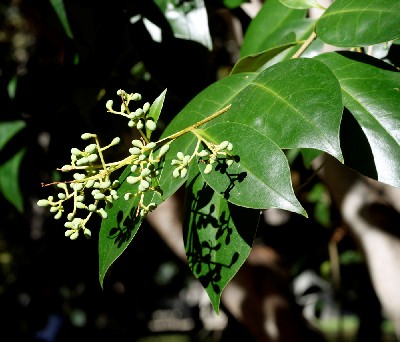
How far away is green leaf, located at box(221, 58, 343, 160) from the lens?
1.97ft

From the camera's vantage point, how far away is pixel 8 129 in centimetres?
167

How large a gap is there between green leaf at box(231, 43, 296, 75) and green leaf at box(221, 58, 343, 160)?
0.51ft

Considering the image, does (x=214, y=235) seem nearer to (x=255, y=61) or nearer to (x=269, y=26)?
(x=255, y=61)

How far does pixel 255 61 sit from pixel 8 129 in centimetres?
103

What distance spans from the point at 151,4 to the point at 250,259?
2.96ft

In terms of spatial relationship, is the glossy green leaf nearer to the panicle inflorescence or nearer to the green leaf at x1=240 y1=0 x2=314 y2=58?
the panicle inflorescence

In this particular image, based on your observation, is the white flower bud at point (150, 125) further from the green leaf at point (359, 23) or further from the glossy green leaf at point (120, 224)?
the green leaf at point (359, 23)

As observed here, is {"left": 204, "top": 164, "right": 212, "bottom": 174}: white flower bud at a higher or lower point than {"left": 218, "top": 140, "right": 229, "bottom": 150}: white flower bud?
lower

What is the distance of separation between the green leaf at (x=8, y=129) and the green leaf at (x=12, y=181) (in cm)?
5

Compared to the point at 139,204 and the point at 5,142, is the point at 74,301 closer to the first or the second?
the point at 5,142

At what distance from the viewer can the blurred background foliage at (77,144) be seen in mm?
1151

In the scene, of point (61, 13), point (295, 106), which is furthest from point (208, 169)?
point (61, 13)

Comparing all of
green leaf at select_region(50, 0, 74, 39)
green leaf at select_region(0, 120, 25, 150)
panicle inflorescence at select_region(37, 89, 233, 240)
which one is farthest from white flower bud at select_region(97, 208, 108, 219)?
green leaf at select_region(0, 120, 25, 150)

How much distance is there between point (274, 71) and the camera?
71cm
